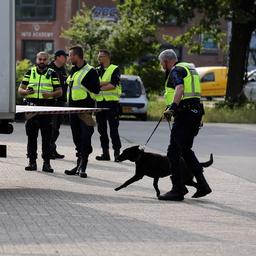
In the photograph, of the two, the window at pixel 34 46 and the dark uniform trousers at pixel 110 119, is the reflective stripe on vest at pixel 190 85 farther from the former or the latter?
the window at pixel 34 46

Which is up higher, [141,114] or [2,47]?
[2,47]

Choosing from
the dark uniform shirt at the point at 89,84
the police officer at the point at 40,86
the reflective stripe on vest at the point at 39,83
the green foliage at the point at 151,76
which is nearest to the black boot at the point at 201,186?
the dark uniform shirt at the point at 89,84

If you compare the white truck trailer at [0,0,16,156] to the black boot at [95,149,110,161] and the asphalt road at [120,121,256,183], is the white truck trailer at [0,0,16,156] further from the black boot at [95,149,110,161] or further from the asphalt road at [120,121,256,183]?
the black boot at [95,149,110,161]

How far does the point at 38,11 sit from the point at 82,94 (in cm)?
5352

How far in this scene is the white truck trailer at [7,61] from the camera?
39.4ft

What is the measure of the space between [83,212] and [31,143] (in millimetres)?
4235

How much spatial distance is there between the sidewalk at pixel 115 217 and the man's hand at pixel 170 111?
1.05 m

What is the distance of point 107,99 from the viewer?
1802 centimetres

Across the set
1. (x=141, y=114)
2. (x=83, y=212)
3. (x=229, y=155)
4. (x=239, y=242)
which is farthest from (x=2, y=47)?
(x=141, y=114)

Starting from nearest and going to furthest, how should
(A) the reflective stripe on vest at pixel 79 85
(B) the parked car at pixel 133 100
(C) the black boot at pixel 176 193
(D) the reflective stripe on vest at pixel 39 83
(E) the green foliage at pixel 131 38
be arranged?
1. (C) the black boot at pixel 176 193
2. (A) the reflective stripe on vest at pixel 79 85
3. (D) the reflective stripe on vest at pixel 39 83
4. (B) the parked car at pixel 133 100
5. (E) the green foliage at pixel 131 38

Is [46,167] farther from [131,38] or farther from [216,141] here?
[131,38]

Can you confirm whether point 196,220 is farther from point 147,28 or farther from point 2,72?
point 147,28

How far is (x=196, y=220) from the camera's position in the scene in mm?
10844

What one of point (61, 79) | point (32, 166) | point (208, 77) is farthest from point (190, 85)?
point (208, 77)
